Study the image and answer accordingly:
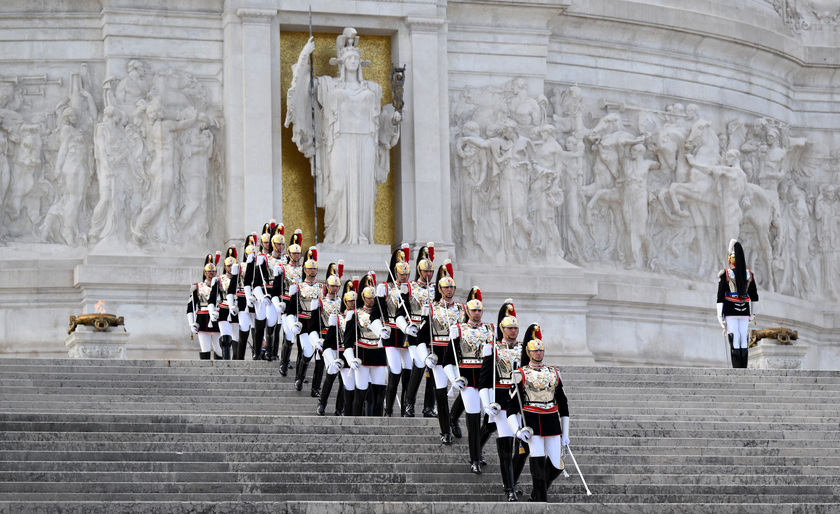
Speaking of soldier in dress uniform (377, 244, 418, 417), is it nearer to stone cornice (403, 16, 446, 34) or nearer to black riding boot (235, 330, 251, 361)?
black riding boot (235, 330, 251, 361)

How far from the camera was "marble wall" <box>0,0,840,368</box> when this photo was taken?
24.6 m

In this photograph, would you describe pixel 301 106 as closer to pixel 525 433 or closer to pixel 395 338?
pixel 395 338

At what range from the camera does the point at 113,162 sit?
80.6 ft

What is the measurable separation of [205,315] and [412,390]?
5.63 meters

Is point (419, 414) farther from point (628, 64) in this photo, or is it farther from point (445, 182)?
point (628, 64)

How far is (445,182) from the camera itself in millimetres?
25562

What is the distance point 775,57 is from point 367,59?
8.57 m

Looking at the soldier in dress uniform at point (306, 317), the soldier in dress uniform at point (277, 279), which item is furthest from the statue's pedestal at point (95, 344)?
the soldier in dress uniform at point (306, 317)

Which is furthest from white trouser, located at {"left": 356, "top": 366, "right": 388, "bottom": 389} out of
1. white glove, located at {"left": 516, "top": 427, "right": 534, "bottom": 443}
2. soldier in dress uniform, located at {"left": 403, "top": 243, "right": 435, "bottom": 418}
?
white glove, located at {"left": 516, "top": 427, "right": 534, "bottom": 443}

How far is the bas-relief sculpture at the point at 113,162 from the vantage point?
80.7 ft

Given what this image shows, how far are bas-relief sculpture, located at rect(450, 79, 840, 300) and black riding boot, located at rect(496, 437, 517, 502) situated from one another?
37.8ft

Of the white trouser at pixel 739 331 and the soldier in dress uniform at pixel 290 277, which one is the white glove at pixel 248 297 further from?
the white trouser at pixel 739 331

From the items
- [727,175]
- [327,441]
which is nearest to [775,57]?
[727,175]

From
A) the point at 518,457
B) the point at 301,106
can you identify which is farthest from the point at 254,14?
the point at 518,457
